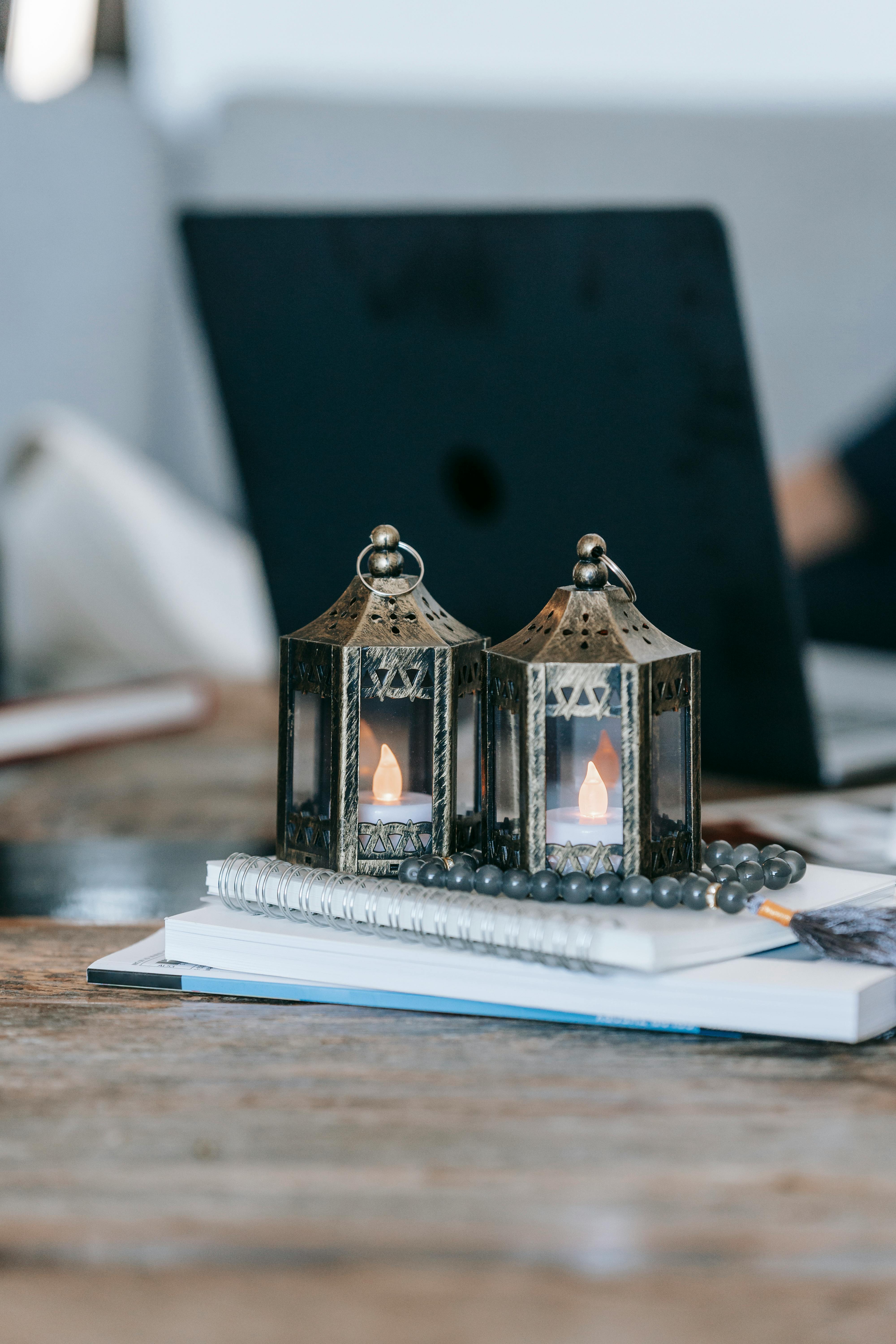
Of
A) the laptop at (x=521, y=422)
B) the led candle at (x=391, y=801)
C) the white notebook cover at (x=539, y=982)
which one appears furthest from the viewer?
the laptop at (x=521, y=422)

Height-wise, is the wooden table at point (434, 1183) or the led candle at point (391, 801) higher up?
the led candle at point (391, 801)

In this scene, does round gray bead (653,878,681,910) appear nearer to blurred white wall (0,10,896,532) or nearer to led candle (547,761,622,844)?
led candle (547,761,622,844)

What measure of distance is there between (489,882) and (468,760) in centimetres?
8

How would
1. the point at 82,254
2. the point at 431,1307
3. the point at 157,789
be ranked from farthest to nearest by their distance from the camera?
the point at 82,254, the point at 157,789, the point at 431,1307

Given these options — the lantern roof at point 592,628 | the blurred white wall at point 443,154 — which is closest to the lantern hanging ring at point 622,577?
the lantern roof at point 592,628

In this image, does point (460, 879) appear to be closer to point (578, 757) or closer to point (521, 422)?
point (578, 757)

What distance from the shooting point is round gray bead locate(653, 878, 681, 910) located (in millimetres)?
468

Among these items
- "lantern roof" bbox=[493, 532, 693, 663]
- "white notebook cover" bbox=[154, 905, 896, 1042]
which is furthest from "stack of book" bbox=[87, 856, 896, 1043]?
"lantern roof" bbox=[493, 532, 693, 663]

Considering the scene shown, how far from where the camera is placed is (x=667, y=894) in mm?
468

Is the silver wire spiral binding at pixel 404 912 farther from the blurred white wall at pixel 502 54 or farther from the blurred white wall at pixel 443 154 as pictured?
the blurred white wall at pixel 502 54

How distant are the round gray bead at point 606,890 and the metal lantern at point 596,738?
0.03ft

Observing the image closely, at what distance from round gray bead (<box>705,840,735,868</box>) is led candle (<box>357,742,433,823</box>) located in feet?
0.41

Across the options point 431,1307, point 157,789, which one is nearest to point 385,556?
point 431,1307

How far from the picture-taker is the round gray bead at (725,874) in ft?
1.61
